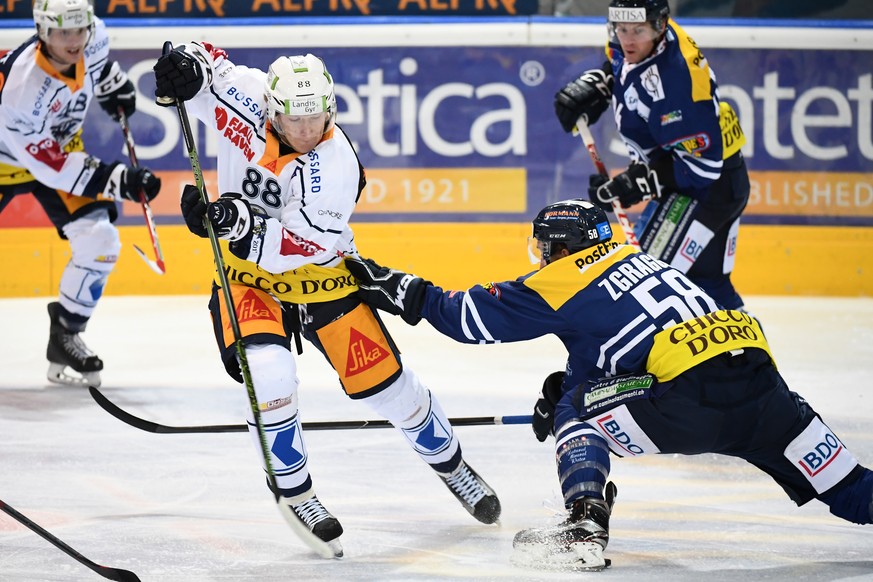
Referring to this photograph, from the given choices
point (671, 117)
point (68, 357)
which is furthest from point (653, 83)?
point (68, 357)

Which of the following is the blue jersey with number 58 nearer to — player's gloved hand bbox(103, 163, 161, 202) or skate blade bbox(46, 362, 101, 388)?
player's gloved hand bbox(103, 163, 161, 202)

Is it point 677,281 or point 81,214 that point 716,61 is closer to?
point 81,214

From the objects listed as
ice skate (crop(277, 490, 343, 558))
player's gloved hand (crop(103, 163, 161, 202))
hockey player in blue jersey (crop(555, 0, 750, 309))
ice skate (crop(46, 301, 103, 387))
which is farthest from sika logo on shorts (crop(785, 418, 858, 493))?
ice skate (crop(46, 301, 103, 387))

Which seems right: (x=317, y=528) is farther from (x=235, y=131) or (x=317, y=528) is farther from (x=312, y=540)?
(x=235, y=131)

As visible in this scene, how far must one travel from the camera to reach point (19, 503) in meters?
4.04

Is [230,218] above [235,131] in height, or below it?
below

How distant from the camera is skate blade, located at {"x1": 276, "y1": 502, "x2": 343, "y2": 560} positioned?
3477 millimetres

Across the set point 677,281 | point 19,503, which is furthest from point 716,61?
point 19,503

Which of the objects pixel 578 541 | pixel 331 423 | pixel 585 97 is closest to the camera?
pixel 578 541

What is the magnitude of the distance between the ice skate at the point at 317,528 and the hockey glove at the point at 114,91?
9.56ft

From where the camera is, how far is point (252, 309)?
3.66m

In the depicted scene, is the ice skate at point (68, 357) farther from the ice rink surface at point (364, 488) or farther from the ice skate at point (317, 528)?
the ice skate at point (317, 528)

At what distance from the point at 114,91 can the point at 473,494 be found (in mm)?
2927

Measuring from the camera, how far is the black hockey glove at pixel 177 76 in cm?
371
